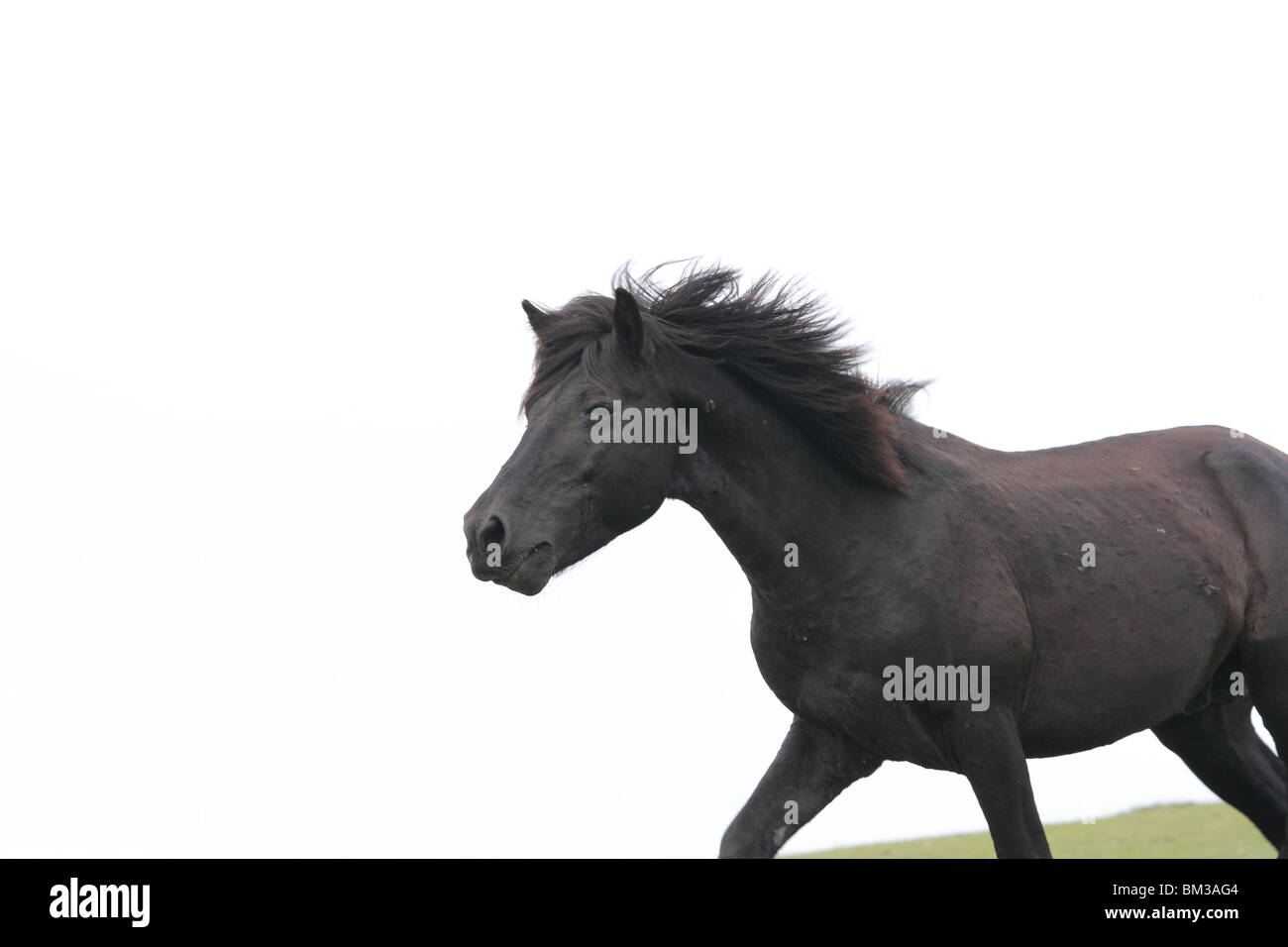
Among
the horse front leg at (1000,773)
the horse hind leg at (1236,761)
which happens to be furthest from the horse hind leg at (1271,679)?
the horse front leg at (1000,773)

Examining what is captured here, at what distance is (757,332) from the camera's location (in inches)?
268

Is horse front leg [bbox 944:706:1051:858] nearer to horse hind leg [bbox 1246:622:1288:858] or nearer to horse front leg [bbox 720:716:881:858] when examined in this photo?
horse front leg [bbox 720:716:881:858]

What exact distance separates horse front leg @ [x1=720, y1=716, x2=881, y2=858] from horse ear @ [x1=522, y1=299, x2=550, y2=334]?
6.95 ft

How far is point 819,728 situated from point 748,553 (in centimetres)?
91

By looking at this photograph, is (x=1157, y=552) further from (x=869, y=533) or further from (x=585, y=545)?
(x=585, y=545)

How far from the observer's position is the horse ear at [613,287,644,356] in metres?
6.24

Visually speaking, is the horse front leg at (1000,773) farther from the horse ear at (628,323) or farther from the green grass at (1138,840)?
the green grass at (1138,840)

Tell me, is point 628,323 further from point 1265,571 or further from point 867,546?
point 1265,571

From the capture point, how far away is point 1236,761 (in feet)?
26.3

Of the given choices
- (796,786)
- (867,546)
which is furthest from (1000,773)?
(867,546)

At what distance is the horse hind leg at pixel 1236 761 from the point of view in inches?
315

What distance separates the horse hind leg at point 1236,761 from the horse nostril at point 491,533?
4.12 meters

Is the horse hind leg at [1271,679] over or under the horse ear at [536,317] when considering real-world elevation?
under
